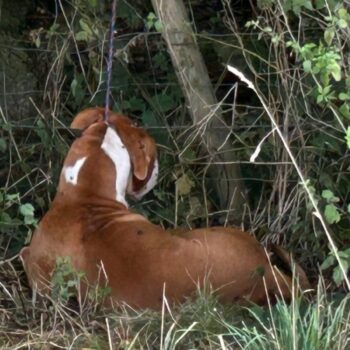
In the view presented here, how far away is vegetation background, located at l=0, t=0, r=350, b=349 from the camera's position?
4.20 meters

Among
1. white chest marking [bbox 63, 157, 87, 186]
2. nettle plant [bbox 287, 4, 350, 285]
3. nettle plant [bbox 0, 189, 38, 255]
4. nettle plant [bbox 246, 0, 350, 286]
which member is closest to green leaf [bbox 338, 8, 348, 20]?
nettle plant [bbox 287, 4, 350, 285]

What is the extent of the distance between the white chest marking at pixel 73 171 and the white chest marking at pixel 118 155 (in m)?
0.12

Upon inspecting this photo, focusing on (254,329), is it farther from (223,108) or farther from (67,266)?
(223,108)

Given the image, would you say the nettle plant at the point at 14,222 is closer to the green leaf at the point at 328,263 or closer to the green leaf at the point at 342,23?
the green leaf at the point at 328,263

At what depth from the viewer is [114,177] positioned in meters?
4.84

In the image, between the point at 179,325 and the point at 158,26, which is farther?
the point at 158,26

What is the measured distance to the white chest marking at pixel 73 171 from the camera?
4781 mm

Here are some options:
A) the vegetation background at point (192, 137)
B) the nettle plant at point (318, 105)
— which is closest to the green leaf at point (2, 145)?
the vegetation background at point (192, 137)

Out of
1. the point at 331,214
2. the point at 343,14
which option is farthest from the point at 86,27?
the point at 331,214

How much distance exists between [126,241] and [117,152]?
529 millimetres

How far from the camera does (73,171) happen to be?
4801 millimetres

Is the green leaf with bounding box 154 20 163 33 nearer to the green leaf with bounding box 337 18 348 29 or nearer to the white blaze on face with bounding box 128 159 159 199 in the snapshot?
the white blaze on face with bounding box 128 159 159 199

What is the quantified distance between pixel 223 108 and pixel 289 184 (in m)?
0.67

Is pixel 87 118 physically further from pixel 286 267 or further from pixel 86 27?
pixel 286 267
